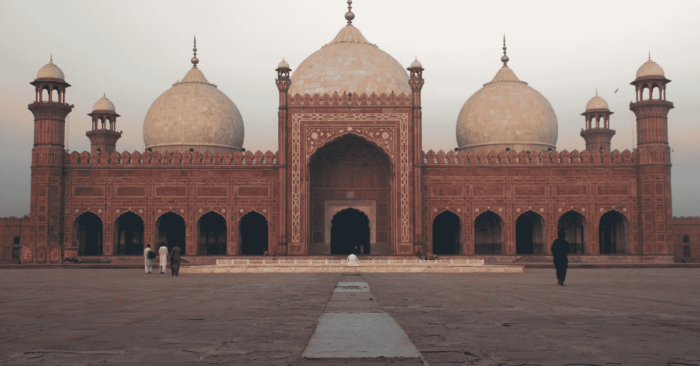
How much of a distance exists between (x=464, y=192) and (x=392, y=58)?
25.7 ft

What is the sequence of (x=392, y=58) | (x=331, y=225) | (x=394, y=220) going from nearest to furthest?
(x=394, y=220) → (x=331, y=225) → (x=392, y=58)

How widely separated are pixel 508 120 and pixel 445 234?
20.7 ft

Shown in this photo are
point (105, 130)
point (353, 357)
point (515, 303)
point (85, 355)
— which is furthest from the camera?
point (105, 130)

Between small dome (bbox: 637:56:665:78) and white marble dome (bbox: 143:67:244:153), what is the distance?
18.3 metres

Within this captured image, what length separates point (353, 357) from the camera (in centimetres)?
312

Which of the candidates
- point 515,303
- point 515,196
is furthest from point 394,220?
point 515,303

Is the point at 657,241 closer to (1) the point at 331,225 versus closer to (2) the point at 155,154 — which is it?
(1) the point at 331,225

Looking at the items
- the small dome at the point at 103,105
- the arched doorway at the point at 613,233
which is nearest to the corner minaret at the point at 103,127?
the small dome at the point at 103,105

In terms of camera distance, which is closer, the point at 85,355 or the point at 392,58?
the point at 85,355

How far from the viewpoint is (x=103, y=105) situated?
30.6 meters

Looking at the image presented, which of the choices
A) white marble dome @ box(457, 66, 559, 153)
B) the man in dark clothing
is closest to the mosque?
white marble dome @ box(457, 66, 559, 153)

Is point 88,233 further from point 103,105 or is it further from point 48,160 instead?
point 103,105

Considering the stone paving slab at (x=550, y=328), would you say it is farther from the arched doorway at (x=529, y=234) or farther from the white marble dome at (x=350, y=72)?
the white marble dome at (x=350, y=72)

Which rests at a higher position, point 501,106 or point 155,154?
point 501,106
